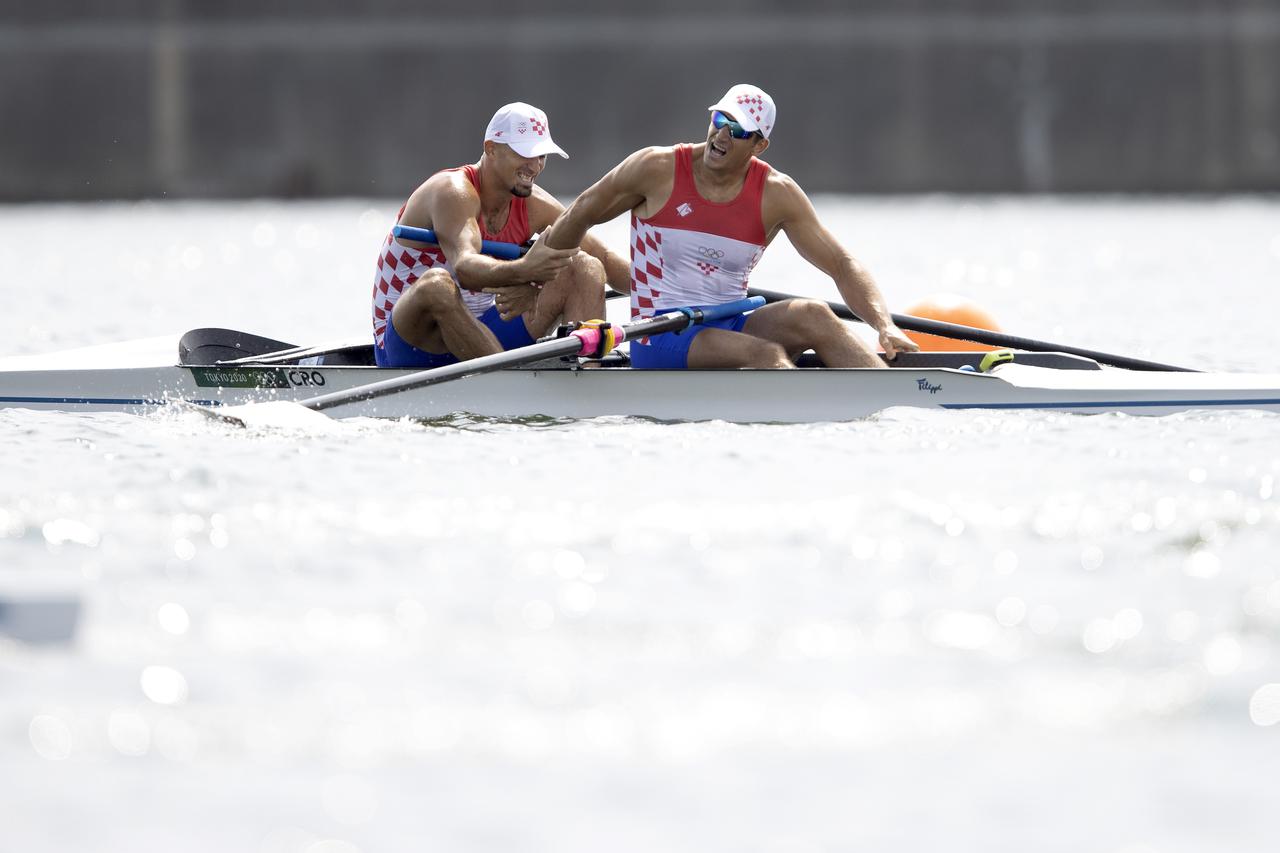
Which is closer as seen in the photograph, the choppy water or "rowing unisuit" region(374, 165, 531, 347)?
the choppy water

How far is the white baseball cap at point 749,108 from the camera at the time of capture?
8.24 meters

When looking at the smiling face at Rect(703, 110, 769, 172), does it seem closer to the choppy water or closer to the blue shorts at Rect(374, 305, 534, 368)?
the choppy water

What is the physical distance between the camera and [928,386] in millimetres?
8281

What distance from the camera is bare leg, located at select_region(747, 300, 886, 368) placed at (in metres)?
8.53

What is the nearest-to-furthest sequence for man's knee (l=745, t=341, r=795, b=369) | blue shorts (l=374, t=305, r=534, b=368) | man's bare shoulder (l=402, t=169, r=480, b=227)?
man's knee (l=745, t=341, r=795, b=369) < man's bare shoulder (l=402, t=169, r=480, b=227) < blue shorts (l=374, t=305, r=534, b=368)

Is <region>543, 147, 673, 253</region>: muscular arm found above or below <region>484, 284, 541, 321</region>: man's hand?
above

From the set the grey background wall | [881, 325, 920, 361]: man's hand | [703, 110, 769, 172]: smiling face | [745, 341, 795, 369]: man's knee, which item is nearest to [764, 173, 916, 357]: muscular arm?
[881, 325, 920, 361]: man's hand

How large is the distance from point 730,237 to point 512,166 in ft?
3.58

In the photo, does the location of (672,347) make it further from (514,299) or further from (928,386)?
(928,386)

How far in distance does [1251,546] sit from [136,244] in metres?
25.3

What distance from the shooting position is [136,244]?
29141 millimetres

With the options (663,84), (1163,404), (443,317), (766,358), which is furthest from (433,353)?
(663,84)

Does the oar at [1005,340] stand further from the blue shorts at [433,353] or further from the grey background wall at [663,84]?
the grey background wall at [663,84]

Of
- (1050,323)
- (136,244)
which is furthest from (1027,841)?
(136,244)
